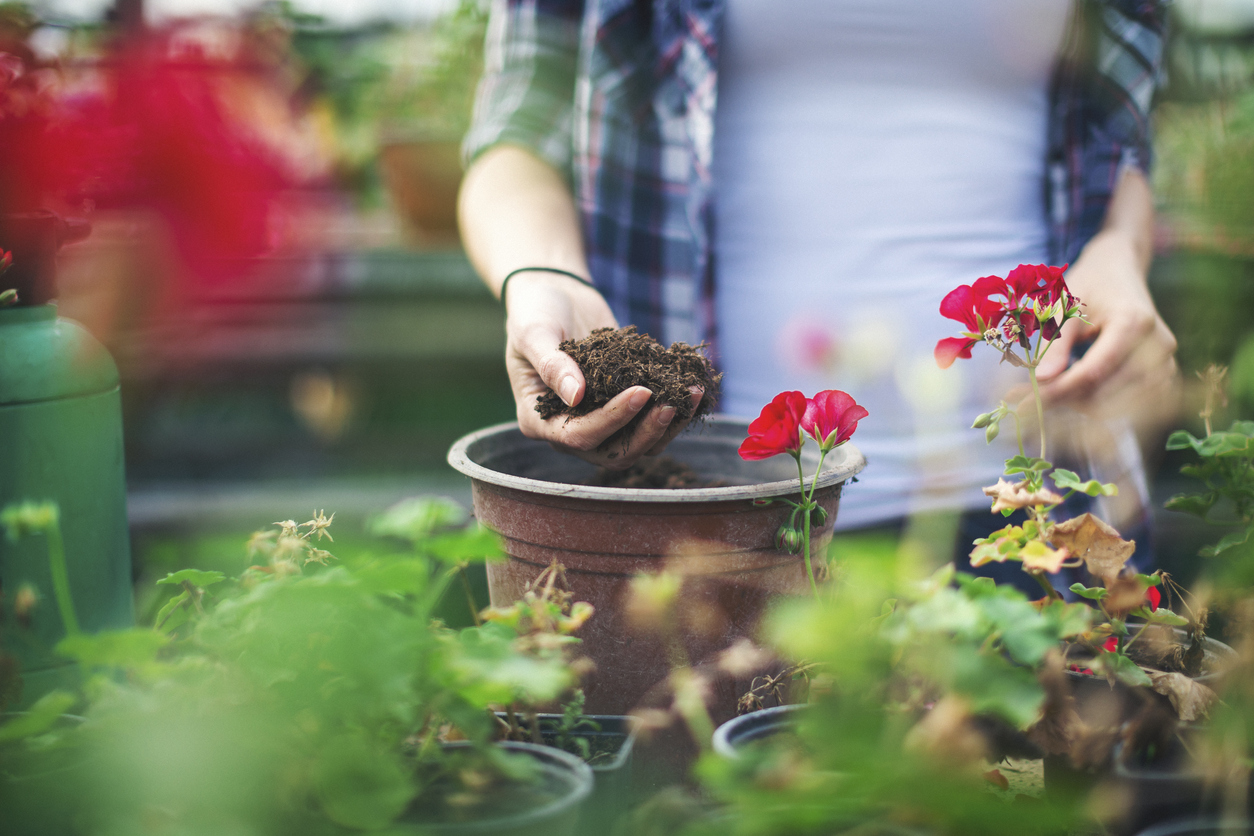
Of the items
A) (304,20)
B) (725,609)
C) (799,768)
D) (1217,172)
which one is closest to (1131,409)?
(725,609)

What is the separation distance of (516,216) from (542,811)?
913 mm

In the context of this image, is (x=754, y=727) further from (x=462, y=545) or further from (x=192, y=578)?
(x=192, y=578)

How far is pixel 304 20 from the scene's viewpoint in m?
2.15

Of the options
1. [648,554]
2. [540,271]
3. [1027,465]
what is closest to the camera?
[1027,465]

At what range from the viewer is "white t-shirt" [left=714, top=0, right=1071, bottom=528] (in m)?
1.21

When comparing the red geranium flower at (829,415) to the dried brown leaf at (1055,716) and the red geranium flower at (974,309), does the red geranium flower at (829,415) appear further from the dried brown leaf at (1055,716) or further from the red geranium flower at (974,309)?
the dried brown leaf at (1055,716)

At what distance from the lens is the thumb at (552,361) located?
0.81 meters

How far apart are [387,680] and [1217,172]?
2.47 meters

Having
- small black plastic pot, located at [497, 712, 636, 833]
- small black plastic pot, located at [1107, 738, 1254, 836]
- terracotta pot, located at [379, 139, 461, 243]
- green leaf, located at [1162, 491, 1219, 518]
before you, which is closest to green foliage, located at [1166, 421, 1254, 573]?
green leaf, located at [1162, 491, 1219, 518]

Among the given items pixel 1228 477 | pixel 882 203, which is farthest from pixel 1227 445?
pixel 882 203

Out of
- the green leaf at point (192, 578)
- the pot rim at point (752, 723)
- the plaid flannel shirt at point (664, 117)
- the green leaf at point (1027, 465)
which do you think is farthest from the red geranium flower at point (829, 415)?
the plaid flannel shirt at point (664, 117)

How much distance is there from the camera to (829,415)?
2.22 ft

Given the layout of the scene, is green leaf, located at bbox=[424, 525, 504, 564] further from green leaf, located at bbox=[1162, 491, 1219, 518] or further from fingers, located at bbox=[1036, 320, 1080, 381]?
fingers, located at bbox=[1036, 320, 1080, 381]

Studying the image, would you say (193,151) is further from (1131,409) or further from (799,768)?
(1131,409)
